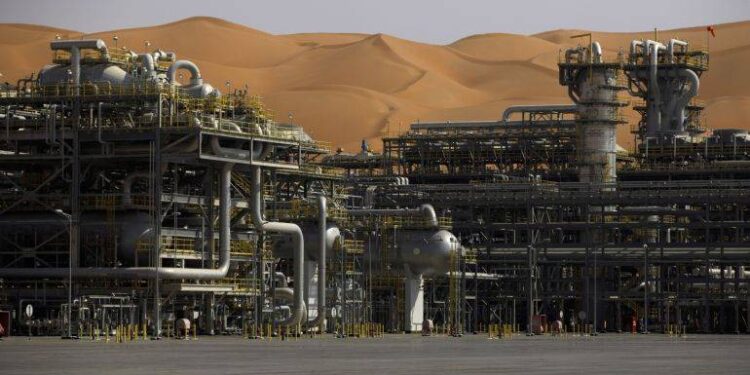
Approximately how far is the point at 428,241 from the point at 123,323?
24983 millimetres

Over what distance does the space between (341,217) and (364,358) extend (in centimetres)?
5597

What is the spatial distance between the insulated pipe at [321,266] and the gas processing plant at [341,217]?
0.14 meters

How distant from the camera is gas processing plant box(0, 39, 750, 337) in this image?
104 m

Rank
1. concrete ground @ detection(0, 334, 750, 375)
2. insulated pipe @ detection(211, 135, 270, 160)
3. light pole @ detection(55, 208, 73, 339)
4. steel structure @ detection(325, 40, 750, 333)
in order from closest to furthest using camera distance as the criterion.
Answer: concrete ground @ detection(0, 334, 750, 375) → light pole @ detection(55, 208, 73, 339) → insulated pipe @ detection(211, 135, 270, 160) → steel structure @ detection(325, 40, 750, 333)

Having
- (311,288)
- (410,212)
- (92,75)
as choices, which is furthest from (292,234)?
(92,75)

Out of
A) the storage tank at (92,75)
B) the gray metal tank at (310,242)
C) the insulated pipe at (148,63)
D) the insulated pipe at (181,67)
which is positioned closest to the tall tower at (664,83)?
the gray metal tank at (310,242)

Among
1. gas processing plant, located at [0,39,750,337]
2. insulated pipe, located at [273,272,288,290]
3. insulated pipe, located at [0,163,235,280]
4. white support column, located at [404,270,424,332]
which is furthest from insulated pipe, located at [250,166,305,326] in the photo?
white support column, located at [404,270,424,332]

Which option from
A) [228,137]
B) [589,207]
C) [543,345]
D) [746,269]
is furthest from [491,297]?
[543,345]

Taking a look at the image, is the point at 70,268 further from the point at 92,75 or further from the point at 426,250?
the point at 426,250

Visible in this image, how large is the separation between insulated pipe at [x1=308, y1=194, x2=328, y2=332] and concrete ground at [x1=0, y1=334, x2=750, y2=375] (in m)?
25.2

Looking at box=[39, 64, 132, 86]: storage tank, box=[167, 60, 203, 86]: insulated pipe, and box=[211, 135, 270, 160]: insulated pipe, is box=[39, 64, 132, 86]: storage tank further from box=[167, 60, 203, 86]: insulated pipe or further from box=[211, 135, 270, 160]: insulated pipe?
box=[211, 135, 270, 160]: insulated pipe

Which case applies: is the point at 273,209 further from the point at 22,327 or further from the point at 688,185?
the point at 688,185

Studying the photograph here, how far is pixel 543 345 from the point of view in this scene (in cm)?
8412

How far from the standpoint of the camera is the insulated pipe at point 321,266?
110562mm
